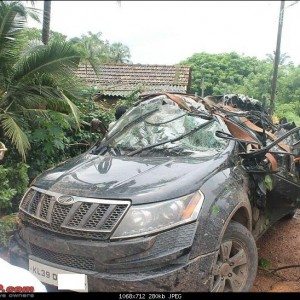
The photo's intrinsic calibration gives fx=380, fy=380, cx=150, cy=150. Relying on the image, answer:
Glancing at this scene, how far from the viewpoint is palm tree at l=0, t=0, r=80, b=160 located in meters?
6.11

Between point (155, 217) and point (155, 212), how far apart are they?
0.11ft

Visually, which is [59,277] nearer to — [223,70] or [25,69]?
[25,69]

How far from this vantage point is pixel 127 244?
96.1 inches

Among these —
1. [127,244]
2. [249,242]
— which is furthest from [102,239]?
[249,242]

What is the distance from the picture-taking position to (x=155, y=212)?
8.27 ft

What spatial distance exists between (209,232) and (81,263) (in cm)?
88

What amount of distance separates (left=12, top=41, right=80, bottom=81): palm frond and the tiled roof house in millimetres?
5220

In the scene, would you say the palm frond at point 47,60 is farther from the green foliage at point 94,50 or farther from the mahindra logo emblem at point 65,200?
the mahindra logo emblem at point 65,200

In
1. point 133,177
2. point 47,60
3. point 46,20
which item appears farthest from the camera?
point 46,20

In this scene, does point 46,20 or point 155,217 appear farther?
point 46,20

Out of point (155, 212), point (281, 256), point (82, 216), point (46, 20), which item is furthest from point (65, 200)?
point (46, 20)

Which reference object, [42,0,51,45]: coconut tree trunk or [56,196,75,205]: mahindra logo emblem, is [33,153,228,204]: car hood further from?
[42,0,51,45]: coconut tree trunk

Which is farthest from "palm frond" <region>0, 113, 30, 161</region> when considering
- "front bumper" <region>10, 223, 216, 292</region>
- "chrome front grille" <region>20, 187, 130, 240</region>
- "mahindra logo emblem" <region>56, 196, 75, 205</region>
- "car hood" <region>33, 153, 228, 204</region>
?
"front bumper" <region>10, 223, 216, 292</region>

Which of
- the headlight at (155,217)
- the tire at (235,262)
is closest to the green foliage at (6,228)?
the headlight at (155,217)
